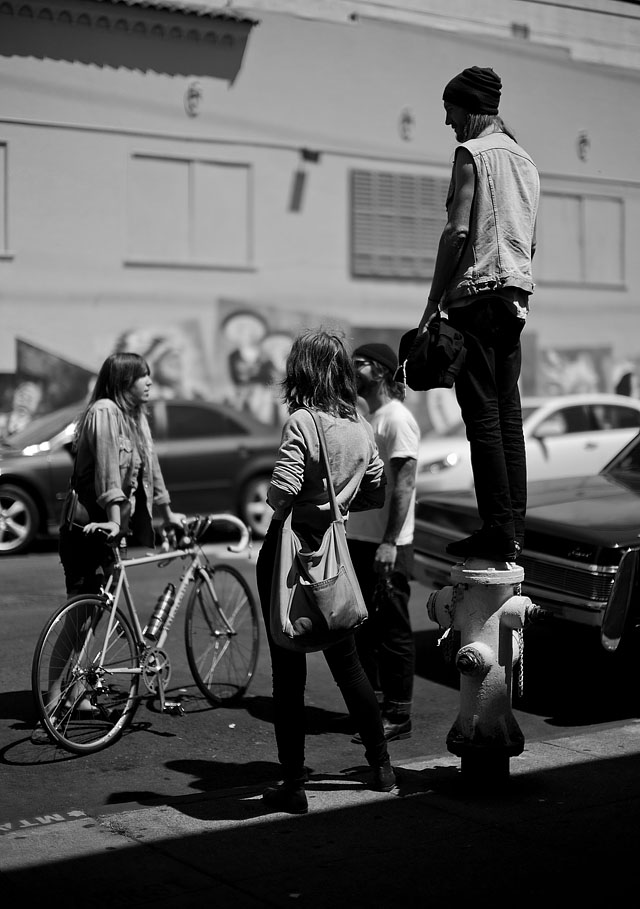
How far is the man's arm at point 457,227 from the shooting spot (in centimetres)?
449

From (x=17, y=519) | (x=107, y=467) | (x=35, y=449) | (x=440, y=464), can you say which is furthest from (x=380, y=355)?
(x=35, y=449)

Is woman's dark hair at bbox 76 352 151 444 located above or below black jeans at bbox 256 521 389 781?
above

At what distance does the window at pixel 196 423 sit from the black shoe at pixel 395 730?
8.40 metres

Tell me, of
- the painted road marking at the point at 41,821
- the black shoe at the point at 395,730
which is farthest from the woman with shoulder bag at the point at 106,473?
the black shoe at the point at 395,730

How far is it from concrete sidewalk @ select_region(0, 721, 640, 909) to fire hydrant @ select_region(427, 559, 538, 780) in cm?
21

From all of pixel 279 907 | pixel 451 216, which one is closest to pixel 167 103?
pixel 451 216

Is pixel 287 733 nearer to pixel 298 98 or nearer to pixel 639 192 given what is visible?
pixel 298 98

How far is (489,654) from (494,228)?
1581mm

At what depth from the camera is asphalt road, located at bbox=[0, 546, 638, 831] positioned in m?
5.19

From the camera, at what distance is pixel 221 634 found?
6434 millimetres

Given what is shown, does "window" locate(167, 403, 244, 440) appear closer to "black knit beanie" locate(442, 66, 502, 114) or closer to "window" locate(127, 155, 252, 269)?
"window" locate(127, 155, 252, 269)

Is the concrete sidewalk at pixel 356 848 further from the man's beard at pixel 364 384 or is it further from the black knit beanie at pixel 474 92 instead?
the black knit beanie at pixel 474 92

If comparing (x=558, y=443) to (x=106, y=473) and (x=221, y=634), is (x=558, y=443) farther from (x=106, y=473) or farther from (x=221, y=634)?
(x=106, y=473)

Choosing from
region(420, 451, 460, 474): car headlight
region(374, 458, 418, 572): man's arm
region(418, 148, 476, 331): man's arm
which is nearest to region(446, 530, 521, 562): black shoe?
region(418, 148, 476, 331): man's arm
